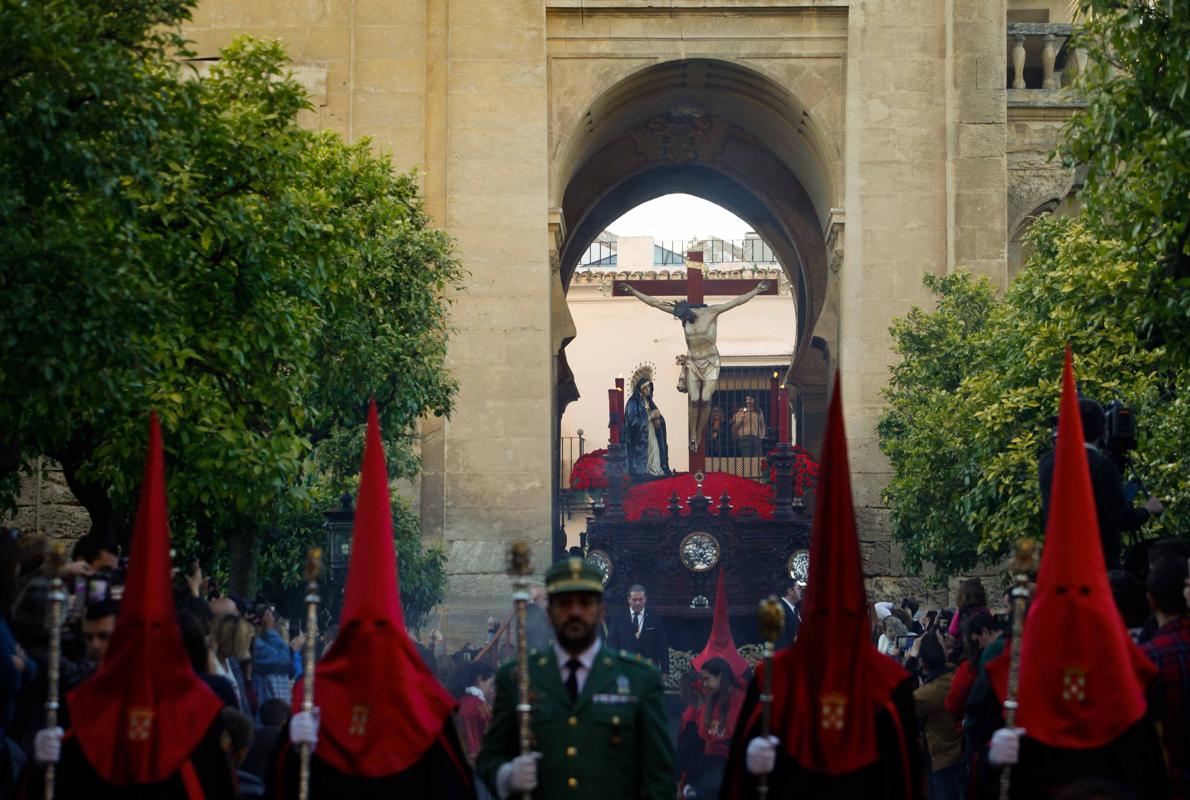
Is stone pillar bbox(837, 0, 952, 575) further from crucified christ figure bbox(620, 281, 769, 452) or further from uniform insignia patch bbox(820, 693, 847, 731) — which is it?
uniform insignia patch bbox(820, 693, 847, 731)

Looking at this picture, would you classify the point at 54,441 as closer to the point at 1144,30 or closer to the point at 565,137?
the point at 1144,30

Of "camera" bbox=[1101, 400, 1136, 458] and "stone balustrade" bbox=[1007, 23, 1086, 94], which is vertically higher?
"stone balustrade" bbox=[1007, 23, 1086, 94]

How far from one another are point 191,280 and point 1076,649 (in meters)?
10.1

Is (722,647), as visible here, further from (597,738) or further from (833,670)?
(597,738)

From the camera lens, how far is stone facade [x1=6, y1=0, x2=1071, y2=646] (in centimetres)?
2894

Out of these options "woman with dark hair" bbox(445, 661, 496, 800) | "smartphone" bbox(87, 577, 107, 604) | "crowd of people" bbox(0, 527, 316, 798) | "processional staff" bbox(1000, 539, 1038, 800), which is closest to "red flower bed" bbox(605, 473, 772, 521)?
"woman with dark hair" bbox(445, 661, 496, 800)

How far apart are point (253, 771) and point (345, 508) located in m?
10.1

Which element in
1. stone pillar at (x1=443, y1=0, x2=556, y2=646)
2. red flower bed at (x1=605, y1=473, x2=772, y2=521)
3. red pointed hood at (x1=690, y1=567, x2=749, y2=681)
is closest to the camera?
red pointed hood at (x1=690, y1=567, x2=749, y2=681)

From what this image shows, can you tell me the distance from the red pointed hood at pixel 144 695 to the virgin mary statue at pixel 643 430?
2773cm

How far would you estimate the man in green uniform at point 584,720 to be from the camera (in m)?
7.38

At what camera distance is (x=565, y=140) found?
98.7 feet

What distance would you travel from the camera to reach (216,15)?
29.7 m

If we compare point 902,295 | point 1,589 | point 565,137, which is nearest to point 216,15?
point 565,137

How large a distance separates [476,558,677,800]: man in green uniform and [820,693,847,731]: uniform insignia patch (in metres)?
0.67
